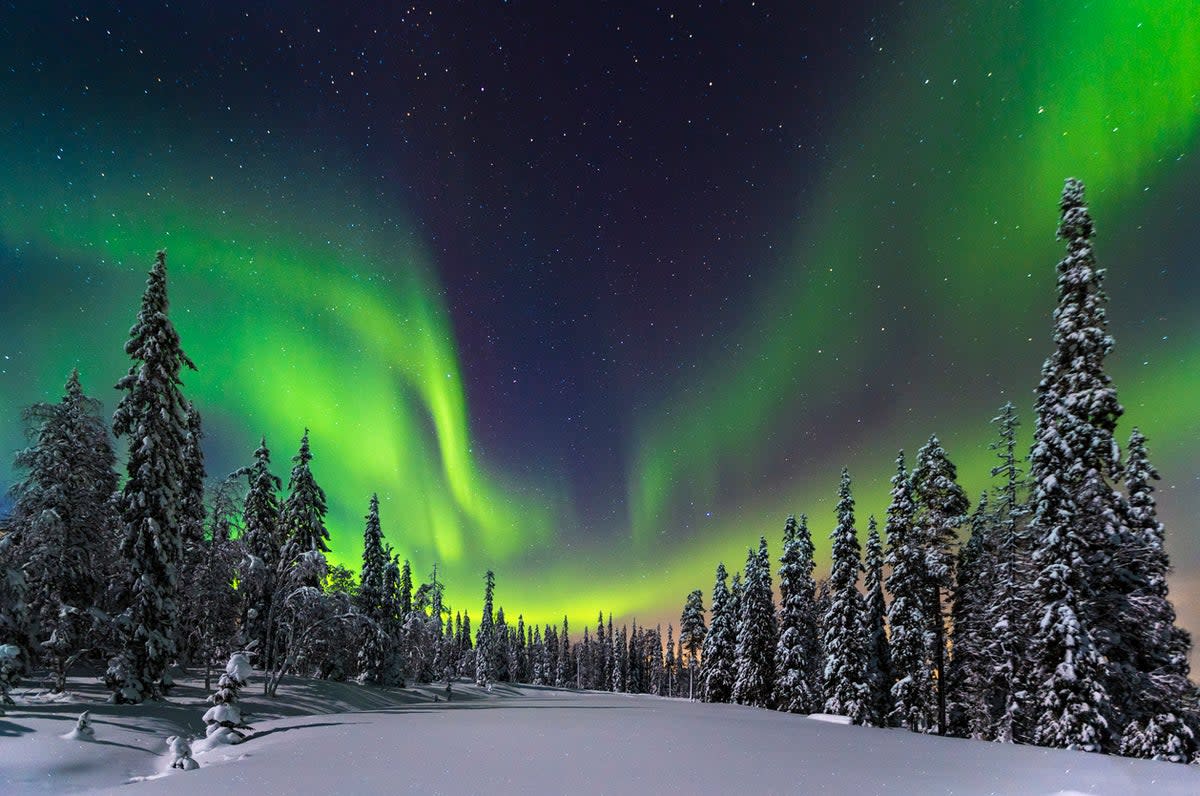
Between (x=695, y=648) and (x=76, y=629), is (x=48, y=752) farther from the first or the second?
(x=695, y=648)

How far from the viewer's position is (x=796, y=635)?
146 ft

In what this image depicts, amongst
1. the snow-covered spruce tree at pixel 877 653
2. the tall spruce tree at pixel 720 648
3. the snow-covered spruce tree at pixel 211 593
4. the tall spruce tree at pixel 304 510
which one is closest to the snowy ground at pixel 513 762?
the snow-covered spruce tree at pixel 211 593

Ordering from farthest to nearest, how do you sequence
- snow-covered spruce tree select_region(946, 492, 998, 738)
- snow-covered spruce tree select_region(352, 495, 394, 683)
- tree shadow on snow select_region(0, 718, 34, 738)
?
snow-covered spruce tree select_region(352, 495, 394, 683)
snow-covered spruce tree select_region(946, 492, 998, 738)
tree shadow on snow select_region(0, 718, 34, 738)

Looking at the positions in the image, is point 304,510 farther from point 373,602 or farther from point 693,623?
point 693,623

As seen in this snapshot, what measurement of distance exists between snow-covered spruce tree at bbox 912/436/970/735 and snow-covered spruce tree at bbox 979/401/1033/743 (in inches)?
68.6

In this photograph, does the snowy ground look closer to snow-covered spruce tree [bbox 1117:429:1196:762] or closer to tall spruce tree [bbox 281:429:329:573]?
snow-covered spruce tree [bbox 1117:429:1196:762]

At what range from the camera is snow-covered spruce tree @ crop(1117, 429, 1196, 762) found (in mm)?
18375

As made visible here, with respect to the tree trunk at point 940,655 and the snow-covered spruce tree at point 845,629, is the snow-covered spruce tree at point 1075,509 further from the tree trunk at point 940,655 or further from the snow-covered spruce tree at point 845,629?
the snow-covered spruce tree at point 845,629

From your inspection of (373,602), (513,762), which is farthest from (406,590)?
(513,762)

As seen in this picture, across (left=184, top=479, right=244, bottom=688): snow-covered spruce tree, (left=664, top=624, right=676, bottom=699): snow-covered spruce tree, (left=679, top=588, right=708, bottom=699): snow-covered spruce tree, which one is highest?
(left=184, top=479, right=244, bottom=688): snow-covered spruce tree

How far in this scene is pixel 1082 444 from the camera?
19.9 meters

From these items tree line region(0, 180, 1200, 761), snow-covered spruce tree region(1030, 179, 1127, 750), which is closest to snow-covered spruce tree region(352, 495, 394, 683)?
tree line region(0, 180, 1200, 761)

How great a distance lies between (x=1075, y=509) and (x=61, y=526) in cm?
3874

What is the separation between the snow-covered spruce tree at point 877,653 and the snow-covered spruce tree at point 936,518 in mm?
3201
